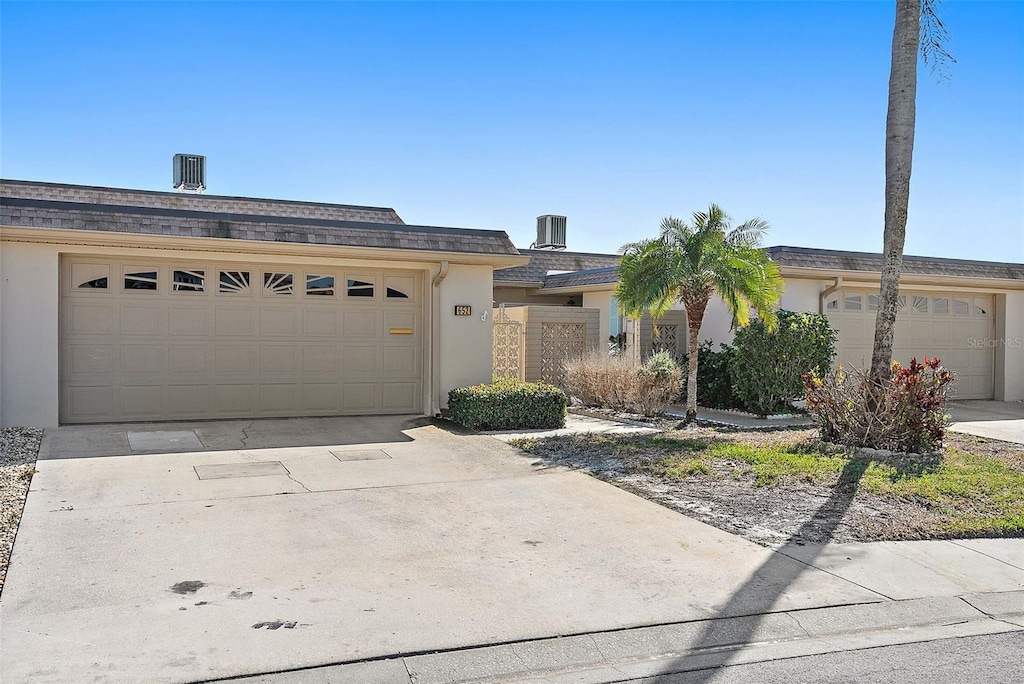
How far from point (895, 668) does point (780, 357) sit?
1015 cm

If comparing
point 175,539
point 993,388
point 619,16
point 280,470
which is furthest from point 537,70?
point 993,388

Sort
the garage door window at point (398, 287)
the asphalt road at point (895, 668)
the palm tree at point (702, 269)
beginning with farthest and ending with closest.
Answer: the garage door window at point (398, 287)
the palm tree at point (702, 269)
the asphalt road at point (895, 668)

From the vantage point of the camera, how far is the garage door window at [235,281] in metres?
12.0

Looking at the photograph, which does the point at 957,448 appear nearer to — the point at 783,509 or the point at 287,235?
the point at 783,509

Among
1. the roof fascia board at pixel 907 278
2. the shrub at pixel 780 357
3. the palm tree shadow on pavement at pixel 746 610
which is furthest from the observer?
the roof fascia board at pixel 907 278

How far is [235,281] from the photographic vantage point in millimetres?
12109

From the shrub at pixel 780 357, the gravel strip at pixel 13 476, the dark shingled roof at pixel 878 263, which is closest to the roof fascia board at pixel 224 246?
the gravel strip at pixel 13 476

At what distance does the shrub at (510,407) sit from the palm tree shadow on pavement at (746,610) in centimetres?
544

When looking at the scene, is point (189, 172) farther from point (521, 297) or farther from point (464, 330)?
point (464, 330)

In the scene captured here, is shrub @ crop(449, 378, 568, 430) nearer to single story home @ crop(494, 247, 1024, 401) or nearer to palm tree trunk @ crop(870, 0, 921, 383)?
palm tree trunk @ crop(870, 0, 921, 383)

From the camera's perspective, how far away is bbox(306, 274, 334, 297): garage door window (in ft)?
41.1

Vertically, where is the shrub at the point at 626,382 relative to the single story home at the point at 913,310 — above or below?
below

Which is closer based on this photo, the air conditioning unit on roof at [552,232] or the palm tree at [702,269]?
the palm tree at [702,269]

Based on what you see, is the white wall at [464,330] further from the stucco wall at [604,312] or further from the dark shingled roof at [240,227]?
the stucco wall at [604,312]
